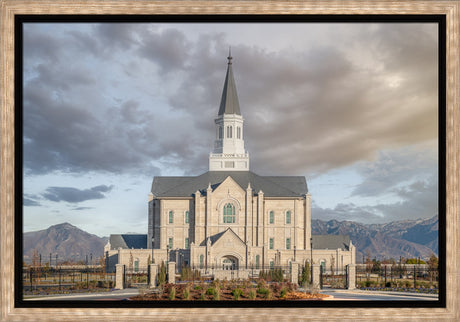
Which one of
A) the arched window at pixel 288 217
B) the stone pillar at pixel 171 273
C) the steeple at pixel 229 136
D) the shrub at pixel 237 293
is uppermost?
the steeple at pixel 229 136

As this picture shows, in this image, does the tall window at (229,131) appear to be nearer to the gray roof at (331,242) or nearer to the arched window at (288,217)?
the arched window at (288,217)

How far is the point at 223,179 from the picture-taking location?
4750 centimetres

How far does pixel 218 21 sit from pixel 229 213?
34024mm

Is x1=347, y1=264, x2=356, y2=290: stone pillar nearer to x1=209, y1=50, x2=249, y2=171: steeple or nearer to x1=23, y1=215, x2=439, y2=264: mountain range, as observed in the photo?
x1=23, y1=215, x2=439, y2=264: mountain range

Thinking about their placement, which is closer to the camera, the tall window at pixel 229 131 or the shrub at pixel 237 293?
the shrub at pixel 237 293

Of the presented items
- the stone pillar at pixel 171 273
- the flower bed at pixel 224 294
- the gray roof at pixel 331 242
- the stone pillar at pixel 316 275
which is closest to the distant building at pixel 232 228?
the gray roof at pixel 331 242

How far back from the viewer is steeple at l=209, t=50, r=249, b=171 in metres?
49.5

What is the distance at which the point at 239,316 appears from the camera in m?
13.0

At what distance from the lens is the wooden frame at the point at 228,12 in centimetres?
1298

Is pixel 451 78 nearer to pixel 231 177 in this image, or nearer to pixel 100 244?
pixel 231 177

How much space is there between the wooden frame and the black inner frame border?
0.10m

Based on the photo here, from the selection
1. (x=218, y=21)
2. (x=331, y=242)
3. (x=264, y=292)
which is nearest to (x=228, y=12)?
(x=218, y=21)

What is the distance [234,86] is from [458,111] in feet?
126

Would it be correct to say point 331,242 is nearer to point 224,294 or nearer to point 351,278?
point 351,278
